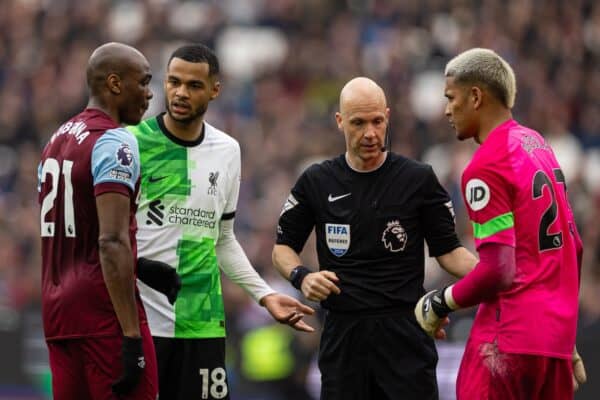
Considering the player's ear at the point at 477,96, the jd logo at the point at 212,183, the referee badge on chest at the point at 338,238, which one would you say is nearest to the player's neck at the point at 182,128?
the jd logo at the point at 212,183

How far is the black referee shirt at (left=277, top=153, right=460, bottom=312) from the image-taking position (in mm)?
8125

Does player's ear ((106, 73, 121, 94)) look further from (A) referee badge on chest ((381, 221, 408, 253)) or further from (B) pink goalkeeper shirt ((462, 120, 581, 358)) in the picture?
(B) pink goalkeeper shirt ((462, 120, 581, 358))

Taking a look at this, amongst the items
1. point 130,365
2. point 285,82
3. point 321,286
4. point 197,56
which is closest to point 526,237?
point 321,286

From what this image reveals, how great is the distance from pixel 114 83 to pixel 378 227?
1.78 meters

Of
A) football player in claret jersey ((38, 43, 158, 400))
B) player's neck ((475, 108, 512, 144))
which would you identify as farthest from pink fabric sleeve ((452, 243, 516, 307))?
football player in claret jersey ((38, 43, 158, 400))

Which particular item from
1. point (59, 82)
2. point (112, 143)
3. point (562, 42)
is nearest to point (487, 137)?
point (112, 143)

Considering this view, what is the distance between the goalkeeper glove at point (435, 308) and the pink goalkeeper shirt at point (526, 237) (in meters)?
0.24

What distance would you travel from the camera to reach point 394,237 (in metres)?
8.15

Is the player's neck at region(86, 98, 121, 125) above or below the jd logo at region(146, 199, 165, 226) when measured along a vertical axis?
above

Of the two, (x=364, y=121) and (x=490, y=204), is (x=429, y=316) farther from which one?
(x=364, y=121)

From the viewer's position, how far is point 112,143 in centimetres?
718

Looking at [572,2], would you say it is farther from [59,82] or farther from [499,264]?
[499,264]

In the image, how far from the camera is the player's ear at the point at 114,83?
24.5ft

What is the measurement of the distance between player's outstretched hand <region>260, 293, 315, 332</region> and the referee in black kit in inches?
7.9
